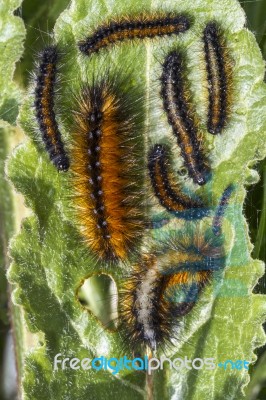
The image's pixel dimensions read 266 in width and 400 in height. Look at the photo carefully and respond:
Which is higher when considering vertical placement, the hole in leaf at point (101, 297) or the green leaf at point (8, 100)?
the green leaf at point (8, 100)

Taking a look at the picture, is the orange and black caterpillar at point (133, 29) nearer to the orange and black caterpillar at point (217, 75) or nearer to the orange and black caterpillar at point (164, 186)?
the orange and black caterpillar at point (217, 75)

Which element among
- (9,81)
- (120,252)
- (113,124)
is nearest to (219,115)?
(113,124)

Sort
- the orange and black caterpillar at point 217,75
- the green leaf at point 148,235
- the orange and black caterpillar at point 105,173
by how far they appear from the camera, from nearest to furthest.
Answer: the green leaf at point 148,235 < the orange and black caterpillar at point 105,173 < the orange and black caterpillar at point 217,75

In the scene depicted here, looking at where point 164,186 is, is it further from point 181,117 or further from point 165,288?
point 165,288

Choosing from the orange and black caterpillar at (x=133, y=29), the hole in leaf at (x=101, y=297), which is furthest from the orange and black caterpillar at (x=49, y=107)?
the hole in leaf at (x=101, y=297)

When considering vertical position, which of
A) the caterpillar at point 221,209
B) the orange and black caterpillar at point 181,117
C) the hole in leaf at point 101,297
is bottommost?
the hole in leaf at point 101,297

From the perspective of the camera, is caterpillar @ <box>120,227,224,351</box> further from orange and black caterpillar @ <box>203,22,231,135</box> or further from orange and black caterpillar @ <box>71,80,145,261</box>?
orange and black caterpillar @ <box>203,22,231,135</box>

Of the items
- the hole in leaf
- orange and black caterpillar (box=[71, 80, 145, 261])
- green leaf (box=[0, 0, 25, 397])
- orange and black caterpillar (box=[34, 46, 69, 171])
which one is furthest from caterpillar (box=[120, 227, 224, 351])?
green leaf (box=[0, 0, 25, 397])
